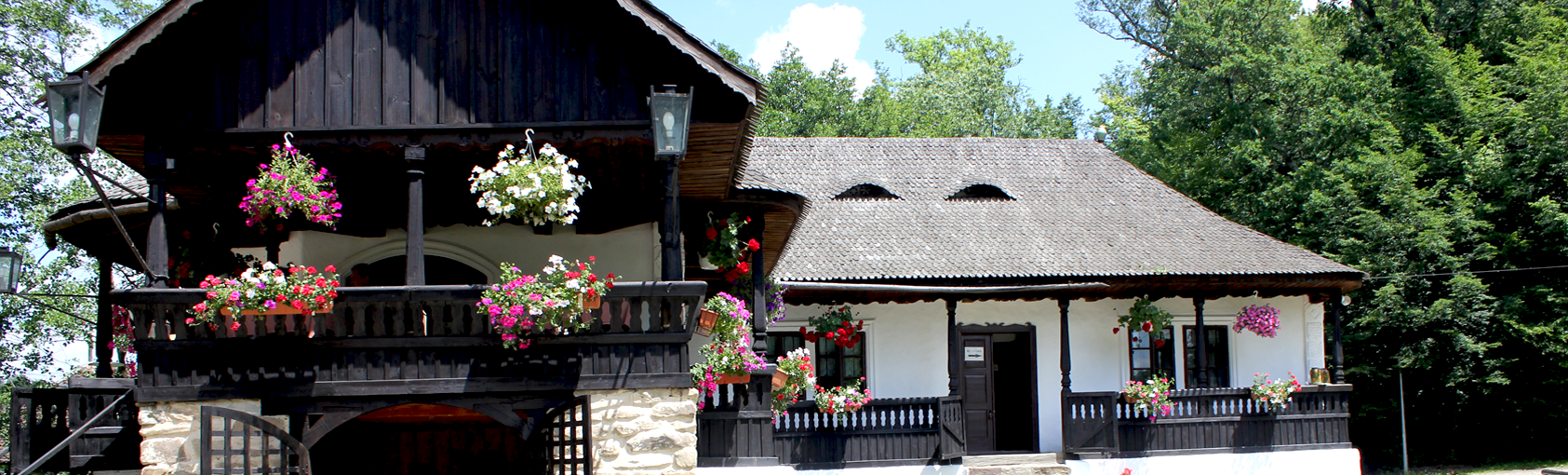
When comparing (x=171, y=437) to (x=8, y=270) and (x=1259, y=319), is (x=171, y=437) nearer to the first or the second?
(x=8, y=270)

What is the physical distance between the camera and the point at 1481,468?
1875 cm

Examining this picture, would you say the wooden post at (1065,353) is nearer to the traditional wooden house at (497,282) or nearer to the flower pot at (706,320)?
the traditional wooden house at (497,282)

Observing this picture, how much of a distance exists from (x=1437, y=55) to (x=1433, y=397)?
6015 mm

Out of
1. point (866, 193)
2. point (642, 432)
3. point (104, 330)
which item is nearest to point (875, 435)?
point (866, 193)

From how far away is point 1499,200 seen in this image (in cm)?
2044

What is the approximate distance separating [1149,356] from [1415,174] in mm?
7279

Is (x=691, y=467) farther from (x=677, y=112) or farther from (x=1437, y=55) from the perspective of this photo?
(x=1437, y=55)

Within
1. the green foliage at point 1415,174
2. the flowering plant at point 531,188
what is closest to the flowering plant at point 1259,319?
the green foliage at point 1415,174

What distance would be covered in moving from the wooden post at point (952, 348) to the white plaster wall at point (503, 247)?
501 cm

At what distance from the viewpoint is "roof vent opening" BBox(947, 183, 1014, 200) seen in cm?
1858

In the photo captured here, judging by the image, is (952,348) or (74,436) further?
(952,348)

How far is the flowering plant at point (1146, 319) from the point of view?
1573 cm

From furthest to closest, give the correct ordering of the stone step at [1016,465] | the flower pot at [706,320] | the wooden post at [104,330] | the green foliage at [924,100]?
the green foliage at [924,100], the stone step at [1016,465], the wooden post at [104,330], the flower pot at [706,320]

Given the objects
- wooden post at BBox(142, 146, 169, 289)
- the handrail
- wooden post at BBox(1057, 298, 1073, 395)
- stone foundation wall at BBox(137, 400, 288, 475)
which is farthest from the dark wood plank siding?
wooden post at BBox(1057, 298, 1073, 395)
